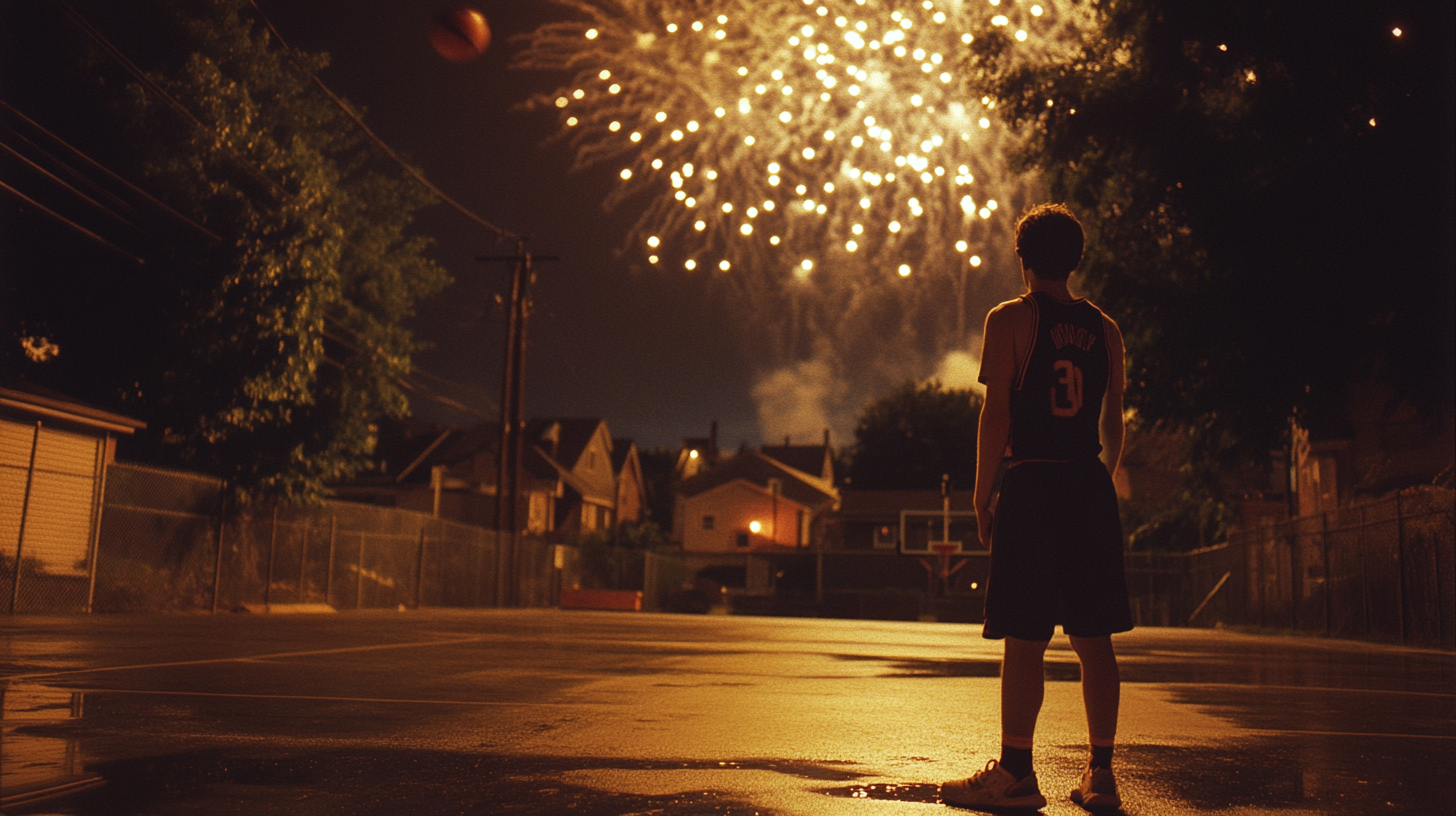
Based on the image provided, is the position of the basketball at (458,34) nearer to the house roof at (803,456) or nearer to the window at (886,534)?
the window at (886,534)

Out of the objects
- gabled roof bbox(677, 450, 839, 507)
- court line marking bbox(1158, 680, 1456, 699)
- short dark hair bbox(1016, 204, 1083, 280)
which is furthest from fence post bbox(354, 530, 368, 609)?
gabled roof bbox(677, 450, 839, 507)

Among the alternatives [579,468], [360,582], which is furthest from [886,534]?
[360,582]

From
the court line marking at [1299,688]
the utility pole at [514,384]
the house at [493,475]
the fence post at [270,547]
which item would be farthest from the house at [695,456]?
the court line marking at [1299,688]

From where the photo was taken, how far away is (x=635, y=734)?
5.60 meters

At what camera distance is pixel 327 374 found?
25719 mm

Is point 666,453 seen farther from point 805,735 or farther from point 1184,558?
point 805,735

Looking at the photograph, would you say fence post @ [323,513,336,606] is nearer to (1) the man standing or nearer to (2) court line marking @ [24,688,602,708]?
(2) court line marking @ [24,688,602,708]

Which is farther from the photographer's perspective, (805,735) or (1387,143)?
(1387,143)

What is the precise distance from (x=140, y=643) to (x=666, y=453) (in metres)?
101

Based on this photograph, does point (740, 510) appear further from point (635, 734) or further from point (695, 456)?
point (635, 734)

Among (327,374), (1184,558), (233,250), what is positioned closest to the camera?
(233,250)

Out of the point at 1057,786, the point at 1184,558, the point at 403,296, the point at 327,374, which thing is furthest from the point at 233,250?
the point at 1184,558

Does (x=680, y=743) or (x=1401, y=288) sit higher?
(x=1401, y=288)

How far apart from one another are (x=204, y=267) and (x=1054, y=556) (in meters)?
→ 20.1
